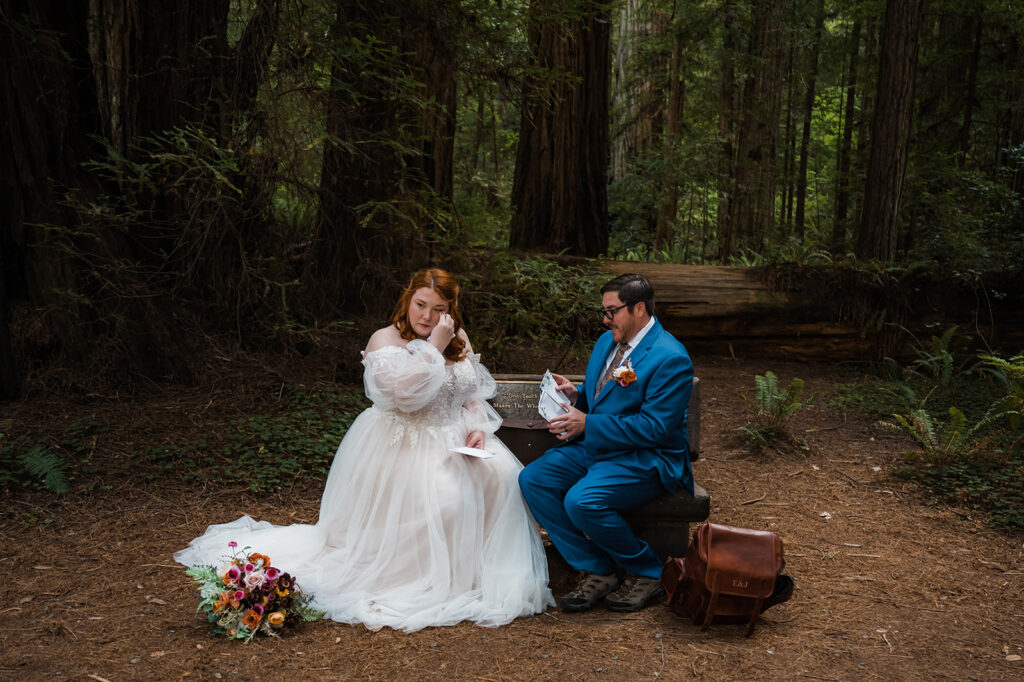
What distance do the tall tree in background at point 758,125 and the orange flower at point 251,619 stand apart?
36.7 ft

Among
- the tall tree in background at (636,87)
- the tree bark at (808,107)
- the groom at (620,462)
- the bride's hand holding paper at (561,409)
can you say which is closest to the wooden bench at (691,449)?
the groom at (620,462)

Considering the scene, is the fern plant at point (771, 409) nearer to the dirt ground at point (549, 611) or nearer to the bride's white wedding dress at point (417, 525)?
the dirt ground at point (549, 611)

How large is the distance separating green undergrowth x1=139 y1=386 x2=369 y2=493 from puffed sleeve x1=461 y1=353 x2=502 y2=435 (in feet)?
6.81

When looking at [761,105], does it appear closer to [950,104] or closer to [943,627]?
[950,104]

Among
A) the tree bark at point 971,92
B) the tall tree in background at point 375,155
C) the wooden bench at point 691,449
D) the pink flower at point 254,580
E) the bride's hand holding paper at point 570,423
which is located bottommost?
the pink flower at point 254,580

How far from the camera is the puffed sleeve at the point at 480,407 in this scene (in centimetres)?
479

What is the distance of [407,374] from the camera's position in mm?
4375

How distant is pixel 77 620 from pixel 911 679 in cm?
411

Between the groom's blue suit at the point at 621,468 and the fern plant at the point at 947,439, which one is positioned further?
the fern plant at the point at 947,439

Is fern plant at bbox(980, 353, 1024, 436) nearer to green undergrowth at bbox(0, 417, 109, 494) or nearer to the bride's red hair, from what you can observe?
the bride's red hair

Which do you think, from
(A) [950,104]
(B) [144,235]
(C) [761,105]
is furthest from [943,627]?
(A) [950,104]

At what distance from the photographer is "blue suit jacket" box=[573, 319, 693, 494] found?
14.3ft

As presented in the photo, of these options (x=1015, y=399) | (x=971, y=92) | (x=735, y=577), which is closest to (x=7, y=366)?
(x=735, y=577)

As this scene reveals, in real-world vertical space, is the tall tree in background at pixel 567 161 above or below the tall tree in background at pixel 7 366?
above
